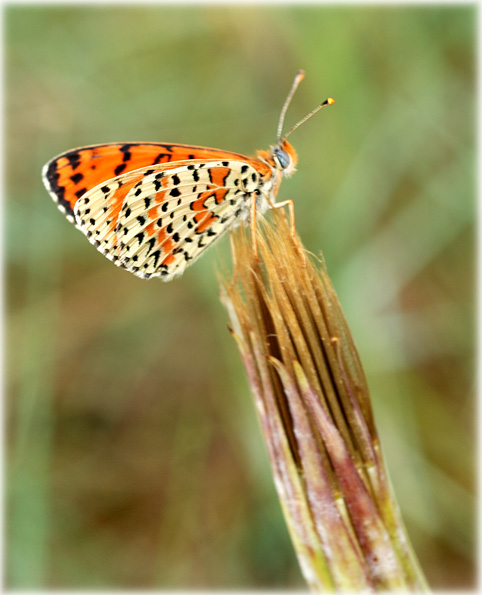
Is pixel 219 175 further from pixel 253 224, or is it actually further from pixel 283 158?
pixel 253 224

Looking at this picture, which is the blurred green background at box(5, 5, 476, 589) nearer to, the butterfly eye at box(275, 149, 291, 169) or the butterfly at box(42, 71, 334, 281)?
the butterfly eye at box(275, 149, 291, 169)

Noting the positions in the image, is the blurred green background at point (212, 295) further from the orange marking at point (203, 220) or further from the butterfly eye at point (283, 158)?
the orange marking at point (203, 220)

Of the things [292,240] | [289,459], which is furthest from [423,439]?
[292,240]

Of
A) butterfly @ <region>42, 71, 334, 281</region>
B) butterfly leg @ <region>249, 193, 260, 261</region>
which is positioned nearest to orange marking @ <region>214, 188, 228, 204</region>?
butterfly @ <region>42, 71, 334, 281</region>

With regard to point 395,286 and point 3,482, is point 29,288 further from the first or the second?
point 395,286

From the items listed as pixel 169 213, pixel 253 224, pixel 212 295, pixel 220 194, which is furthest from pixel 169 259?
pixel 212 295

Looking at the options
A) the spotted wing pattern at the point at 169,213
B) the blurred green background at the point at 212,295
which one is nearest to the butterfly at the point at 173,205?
the spotted wing pattern at the point at 169,213
